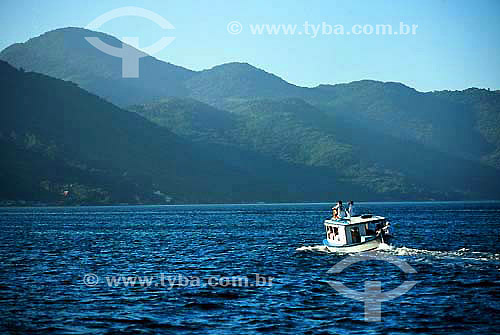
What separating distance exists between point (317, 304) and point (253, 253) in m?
30.7

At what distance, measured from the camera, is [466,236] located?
301 ft

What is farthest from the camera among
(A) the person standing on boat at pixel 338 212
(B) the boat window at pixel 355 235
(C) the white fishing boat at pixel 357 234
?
(A) the person standing on boat at pixel 338 212

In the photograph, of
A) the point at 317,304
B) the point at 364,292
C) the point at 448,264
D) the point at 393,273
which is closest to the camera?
the point at 317,304

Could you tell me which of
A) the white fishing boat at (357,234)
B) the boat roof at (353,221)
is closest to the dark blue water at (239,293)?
the white fishing boat at (357,234)

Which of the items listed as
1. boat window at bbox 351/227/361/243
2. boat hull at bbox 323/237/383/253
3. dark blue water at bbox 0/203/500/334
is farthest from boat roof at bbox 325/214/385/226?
dark blue water at bbox 0/203/500/334

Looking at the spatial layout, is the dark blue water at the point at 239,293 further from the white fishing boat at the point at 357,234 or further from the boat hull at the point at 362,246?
the white fishing boat at the point at 357,234

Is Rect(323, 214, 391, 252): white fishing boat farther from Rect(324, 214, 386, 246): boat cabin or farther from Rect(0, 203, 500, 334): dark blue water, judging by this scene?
Rect(0, 203, 500, 334): dark blue water

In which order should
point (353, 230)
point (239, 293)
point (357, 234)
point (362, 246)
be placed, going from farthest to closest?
point (357, 234) < point (353, 230) < point (362, 246) < point (239, 293)

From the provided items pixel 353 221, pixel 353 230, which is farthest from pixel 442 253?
pixel 353 221

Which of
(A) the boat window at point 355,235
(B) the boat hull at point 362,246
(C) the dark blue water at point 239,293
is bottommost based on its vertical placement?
(C) the dark blue water at point 239,293

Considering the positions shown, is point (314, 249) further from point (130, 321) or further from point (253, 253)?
point (130, 321)

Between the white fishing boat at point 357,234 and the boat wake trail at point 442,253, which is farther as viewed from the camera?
the white fishing boat at point 357,234

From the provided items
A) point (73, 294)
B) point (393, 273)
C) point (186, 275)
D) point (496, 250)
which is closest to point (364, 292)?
point (393, 273)

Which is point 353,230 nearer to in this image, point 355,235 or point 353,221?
point 355,235
